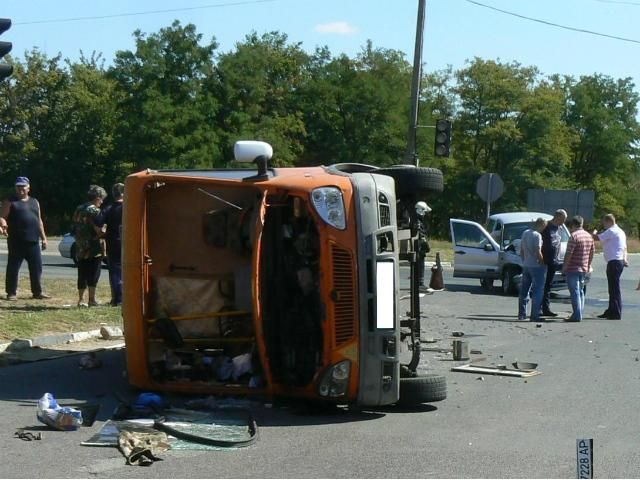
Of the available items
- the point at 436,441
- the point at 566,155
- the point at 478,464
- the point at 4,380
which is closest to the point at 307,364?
the point at 436,441

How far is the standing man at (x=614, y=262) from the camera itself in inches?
701

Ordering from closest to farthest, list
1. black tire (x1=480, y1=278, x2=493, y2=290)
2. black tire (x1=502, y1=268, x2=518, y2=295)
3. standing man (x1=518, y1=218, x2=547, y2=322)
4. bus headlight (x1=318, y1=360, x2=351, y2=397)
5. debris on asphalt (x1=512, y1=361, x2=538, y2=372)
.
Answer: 1. bus headlight (x1=318, y1=360, x2=351, y2=397)
2. debris on asphalt (x1=512, y1=361, x2=538, y2=372)
3. standing man (x1=518, y1=218, x2=547, y2=322)
4. black tire (x1=502, y1=268, x2=518, y2=295)
5. black tire (x1=480, y1=278, x2=493, y2=290)

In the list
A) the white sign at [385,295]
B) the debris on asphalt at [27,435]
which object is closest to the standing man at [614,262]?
the white sign at [385,295]

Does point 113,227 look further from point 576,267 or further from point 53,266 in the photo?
point 53,266

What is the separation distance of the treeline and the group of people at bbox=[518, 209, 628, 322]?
38127mm

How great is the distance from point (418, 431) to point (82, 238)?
8174mm

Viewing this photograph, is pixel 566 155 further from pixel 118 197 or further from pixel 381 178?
pixel 381 178

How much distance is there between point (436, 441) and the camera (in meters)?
7.66

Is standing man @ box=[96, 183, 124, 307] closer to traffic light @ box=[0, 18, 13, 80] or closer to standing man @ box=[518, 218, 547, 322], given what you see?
traffic light @ box=[0, 18, 13, 80]

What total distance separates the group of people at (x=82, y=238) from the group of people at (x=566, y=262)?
6.80 metres

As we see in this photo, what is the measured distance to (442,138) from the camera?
87.3 ft

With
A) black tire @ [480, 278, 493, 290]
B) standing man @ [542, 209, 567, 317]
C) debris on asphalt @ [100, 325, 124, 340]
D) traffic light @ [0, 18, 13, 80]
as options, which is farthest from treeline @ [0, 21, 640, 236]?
traffic light @ [0, 18, 13, 80]

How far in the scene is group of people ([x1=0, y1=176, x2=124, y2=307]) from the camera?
14.6 metres

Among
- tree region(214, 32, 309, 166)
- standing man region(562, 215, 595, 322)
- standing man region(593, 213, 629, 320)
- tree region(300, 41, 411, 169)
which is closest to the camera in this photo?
standing man region(562, 215, 595, 322)
